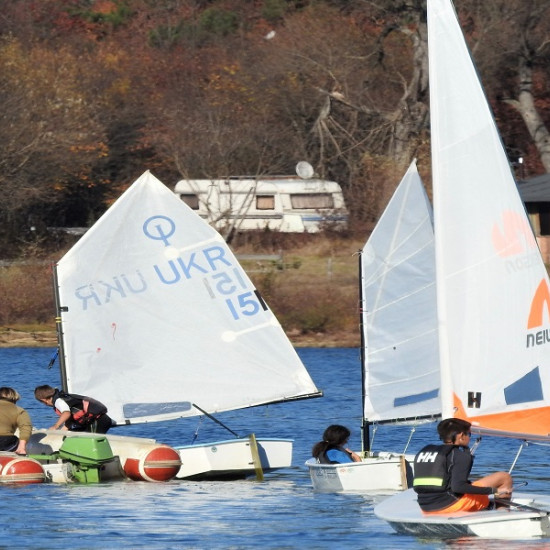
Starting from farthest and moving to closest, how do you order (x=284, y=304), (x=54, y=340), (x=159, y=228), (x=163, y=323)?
(x=54, y=340)
(x=284, y=304)
(x=163, y=323)
(x=159, y=228)

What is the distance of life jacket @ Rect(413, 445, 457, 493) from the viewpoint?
1306cm

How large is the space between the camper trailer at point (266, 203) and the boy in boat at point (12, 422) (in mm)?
32187

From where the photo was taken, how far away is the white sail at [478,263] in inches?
543

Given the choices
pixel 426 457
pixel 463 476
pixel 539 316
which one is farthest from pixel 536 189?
pixel 463 476

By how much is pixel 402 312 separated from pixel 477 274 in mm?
4606

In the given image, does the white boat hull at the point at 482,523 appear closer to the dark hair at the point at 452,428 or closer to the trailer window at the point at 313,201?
the dark hair at the point at 452,428

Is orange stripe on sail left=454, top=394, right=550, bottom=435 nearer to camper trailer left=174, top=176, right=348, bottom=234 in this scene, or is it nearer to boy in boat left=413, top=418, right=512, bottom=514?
boy in boat left=413, top=418, right=512, bottom=514

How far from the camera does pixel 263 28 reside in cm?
6744

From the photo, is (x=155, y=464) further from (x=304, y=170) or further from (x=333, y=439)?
(x=304, y=170)

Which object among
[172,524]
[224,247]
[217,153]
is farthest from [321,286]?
[172,524]

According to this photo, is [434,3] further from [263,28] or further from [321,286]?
[263,28]

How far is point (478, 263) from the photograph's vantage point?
14.1 metres

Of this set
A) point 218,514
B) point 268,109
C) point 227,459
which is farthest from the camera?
point 268,109

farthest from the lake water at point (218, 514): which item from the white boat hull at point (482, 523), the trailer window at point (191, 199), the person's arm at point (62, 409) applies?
the trailer window at point (191, 199)
